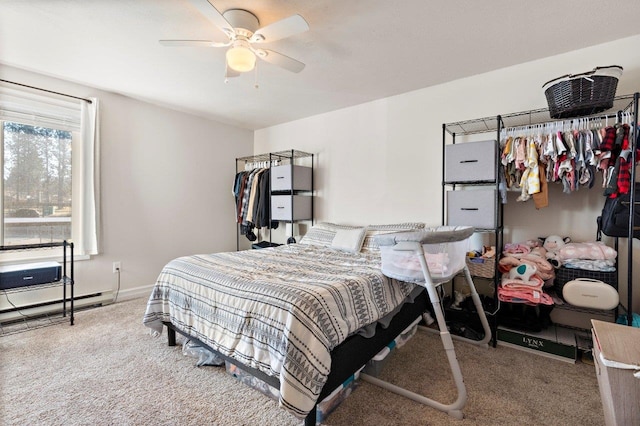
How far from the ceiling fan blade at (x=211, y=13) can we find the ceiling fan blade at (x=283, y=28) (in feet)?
0.58

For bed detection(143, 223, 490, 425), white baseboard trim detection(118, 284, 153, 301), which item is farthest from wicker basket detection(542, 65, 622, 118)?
white baseboard trim detection(118, 284, 153, 301)

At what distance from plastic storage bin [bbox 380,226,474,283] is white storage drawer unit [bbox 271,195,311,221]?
81.8 inches

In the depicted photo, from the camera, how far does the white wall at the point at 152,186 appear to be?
3.21 metres

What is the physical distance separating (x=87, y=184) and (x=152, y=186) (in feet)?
2.16

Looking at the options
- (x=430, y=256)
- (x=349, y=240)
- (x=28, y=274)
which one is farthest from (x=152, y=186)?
(x=430, y=256)

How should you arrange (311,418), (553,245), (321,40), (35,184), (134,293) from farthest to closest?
(134,293)
(35,184)
(553,245)
(321,40)
(311,418)

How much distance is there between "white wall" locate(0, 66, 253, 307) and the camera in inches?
126

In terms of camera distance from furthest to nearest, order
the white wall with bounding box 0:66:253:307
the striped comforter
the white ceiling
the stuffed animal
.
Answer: the white wall with bounding box 0:66:253:307, the stuffed animal, the white ceiling, the striped comforter

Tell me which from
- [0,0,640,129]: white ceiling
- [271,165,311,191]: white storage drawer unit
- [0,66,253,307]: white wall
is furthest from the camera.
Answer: [271,165,311,191]: white storage drawer unit

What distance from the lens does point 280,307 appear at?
1.40 m

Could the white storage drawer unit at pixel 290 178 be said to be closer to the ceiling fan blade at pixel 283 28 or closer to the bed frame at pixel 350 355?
the ceiling fan blade at pixel 283 28

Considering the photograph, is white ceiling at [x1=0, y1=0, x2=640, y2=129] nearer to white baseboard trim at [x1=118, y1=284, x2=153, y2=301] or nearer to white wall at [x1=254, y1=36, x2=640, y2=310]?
white wall at [x1=254, y1=36, x2=640, y2=310]

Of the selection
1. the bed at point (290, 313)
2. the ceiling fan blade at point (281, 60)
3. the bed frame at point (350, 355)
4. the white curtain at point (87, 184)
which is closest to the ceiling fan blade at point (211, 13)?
the ceiling fan blade at point (281, 60)

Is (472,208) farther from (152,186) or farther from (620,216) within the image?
(152,186)
